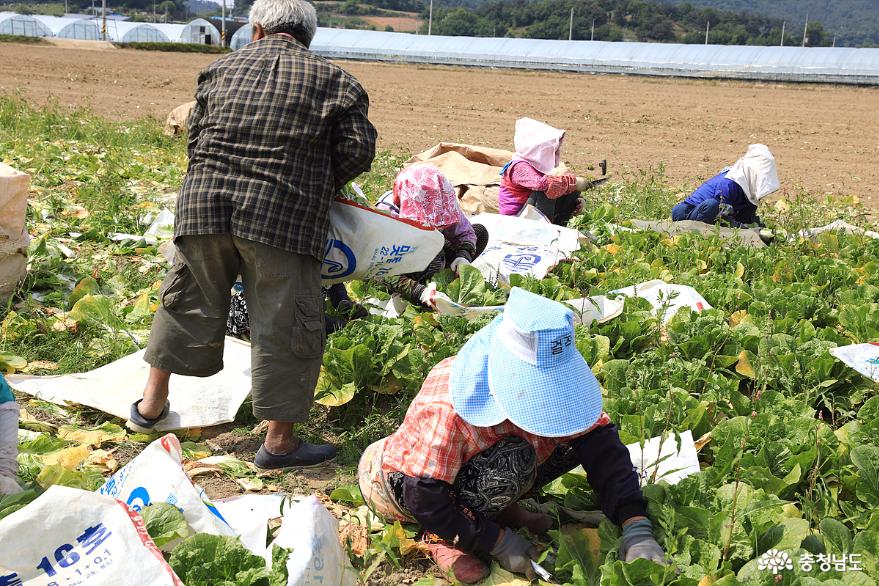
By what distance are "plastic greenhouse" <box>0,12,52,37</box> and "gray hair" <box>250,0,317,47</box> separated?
171 feet

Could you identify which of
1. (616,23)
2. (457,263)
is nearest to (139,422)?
(457,263)

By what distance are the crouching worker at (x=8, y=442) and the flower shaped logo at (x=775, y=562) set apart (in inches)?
77.9

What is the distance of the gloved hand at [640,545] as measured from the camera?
7.48 feet

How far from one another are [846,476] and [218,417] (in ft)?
7.58

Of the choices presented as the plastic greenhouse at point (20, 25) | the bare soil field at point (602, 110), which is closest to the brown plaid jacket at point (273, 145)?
the bare soil field at point (602, 110)

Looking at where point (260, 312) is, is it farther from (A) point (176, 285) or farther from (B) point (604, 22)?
(B) point (604, 22)

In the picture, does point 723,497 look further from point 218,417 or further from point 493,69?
point 493,69

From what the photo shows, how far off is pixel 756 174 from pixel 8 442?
5.34m

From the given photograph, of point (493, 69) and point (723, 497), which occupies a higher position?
point (493, 69)

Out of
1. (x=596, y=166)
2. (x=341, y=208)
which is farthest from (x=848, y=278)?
(x=596, y=166)

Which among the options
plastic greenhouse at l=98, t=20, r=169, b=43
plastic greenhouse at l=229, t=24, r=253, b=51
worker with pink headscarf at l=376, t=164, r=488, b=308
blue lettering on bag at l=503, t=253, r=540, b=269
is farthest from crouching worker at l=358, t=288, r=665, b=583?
plastic greenhouse at l=98, t=20, r=169, b=43

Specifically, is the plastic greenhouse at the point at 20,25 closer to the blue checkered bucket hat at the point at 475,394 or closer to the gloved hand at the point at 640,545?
the blue checkered bucket hat at the point at 475,394

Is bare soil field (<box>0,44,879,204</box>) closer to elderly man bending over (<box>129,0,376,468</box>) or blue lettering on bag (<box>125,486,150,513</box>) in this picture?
elderly man bending over (<box>129,0,376,468</box>)

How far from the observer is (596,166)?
10.9 metres
